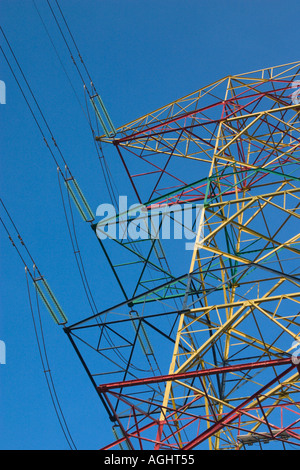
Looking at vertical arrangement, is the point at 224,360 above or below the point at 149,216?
below

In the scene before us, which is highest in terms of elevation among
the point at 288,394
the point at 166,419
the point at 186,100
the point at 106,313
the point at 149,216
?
the point at 186,100

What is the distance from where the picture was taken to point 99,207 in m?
27.5

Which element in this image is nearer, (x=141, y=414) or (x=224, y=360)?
(x=141, y=414)

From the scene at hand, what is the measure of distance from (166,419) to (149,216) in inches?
334

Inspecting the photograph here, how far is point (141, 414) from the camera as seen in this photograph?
55.5 feet
